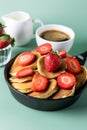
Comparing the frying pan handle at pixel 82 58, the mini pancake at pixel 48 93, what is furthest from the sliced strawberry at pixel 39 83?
the frying pan handle at pixel 82 58

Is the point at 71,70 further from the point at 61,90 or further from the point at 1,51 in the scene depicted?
the point at 1,51

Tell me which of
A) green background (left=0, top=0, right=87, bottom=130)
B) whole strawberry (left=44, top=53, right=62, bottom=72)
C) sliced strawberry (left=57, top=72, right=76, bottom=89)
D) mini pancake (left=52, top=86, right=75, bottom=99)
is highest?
whole strawberry (left=44, top=53, right=62, bottom=72)

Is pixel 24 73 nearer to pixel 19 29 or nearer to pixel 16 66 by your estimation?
pixel 16 66

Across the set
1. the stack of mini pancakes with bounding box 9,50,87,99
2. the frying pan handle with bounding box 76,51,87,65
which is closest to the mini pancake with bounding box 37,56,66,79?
the stack of mini pancakes with bounding box 9,50,87,99

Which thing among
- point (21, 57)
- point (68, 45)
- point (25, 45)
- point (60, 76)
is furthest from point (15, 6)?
point (60, 76)

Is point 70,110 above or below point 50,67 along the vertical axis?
below

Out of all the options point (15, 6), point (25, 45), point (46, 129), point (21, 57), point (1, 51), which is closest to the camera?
point (46, 129)

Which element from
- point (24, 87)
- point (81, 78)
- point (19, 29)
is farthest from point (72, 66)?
point (19, 29)

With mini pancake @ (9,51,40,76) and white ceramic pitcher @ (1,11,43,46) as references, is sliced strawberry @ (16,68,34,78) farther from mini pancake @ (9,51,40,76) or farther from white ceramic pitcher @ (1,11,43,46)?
white ceramic pitcher @ (1,11,43,46)
